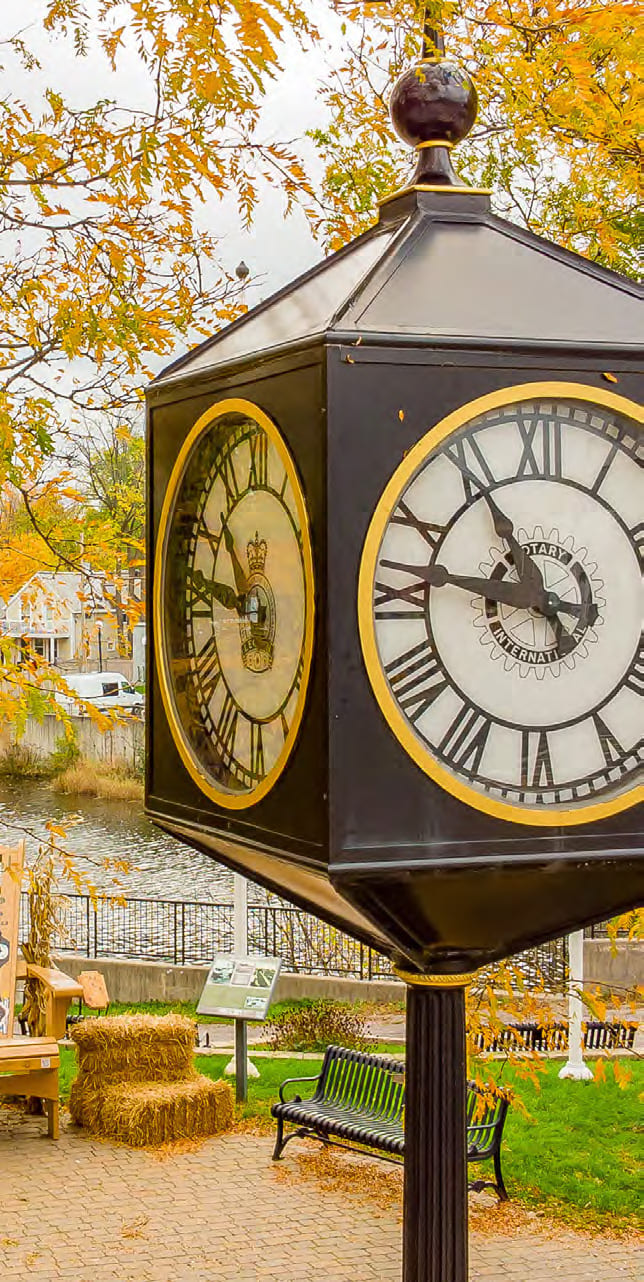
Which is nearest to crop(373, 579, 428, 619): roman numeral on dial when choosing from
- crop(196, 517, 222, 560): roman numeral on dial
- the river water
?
crop(196, 517, 222, 560): roman numeral on dial

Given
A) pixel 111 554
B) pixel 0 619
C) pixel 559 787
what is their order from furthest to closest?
pixel 0 619 < pixel 111 554 < pixel 559 787

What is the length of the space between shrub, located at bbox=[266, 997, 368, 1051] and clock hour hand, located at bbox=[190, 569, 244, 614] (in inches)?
437

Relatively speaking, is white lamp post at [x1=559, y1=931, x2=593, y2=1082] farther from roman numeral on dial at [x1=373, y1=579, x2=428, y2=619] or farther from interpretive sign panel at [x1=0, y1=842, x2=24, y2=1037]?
roman numeral on dial at [x1=373, y1=579, x2=428, y2=619]

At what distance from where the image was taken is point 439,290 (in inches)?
54.9

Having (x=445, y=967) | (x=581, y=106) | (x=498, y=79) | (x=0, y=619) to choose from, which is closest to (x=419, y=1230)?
(x=445, y=967)

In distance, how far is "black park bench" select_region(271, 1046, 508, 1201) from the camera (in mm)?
8383

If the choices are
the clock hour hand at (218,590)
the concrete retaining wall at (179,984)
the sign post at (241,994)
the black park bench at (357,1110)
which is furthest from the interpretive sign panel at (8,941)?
the clock hour hand at (218,590)

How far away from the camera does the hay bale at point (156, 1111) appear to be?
9.39 meters

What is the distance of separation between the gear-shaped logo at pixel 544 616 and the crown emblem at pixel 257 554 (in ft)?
0.81

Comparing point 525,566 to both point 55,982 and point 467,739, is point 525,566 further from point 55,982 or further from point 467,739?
point 55,982

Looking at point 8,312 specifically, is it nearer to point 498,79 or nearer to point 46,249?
point 46,249

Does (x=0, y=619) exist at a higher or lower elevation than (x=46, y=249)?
lower

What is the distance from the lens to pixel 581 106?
137 inches

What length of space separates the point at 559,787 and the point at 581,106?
2577 millimetres
